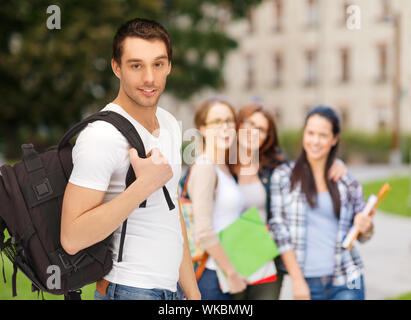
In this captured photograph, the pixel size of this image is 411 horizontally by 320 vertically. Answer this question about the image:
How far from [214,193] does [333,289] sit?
857 millimetres

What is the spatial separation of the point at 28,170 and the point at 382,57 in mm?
37351

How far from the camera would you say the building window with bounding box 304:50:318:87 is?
38500 mm

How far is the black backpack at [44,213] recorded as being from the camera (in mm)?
1664

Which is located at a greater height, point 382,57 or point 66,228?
point 382,57

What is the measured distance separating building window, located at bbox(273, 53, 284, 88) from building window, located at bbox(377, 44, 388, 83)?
6.55 metres

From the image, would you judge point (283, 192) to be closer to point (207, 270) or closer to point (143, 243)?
point (207, 270)

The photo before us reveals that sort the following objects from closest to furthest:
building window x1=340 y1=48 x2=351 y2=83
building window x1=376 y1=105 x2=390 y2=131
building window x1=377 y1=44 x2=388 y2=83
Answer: building window x1=377 y1=44 x2=388 y2=83 < building window x1=376 y1=105 x2=390 y2=131 < building window x1=340 y1=48 x2=351 y2=83

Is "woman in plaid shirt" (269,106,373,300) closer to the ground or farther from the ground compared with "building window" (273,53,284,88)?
closer to the ground

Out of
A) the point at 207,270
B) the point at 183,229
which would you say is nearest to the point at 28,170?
the point at 183,229

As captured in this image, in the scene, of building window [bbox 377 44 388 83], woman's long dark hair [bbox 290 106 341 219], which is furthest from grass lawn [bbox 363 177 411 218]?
building window [bbox 377 44 388 83]

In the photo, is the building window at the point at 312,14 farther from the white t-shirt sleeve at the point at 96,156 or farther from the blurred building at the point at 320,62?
the white t-shirt sleeve at the point at 96,156

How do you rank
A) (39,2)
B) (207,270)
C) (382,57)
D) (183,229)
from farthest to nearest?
(382,57) → (39,2) → (207,270) → (183,229)

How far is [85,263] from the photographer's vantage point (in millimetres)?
1714

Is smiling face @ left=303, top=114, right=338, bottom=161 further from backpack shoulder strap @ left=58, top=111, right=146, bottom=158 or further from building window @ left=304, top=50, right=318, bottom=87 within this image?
building window @ left=304, top=50, right=318, bottom=87
